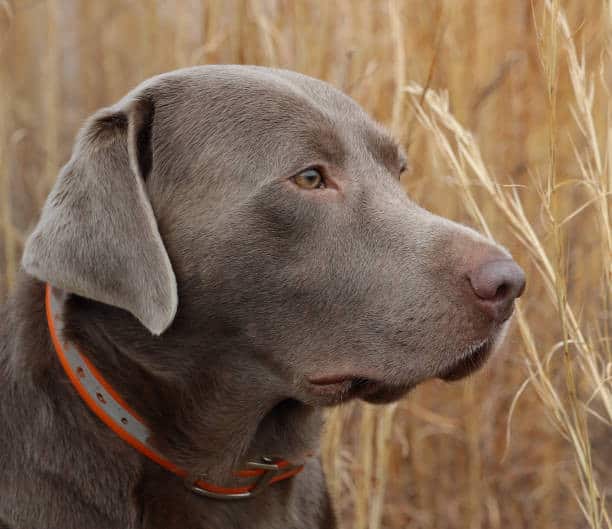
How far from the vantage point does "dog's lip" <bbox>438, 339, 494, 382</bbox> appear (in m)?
2.24

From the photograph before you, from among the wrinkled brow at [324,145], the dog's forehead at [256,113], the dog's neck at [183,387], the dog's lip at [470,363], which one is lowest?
the dog's neck at [183,387]

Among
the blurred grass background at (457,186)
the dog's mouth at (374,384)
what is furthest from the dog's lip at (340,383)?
the blurred grass background at (457,186)

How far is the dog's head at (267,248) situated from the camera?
222 cm

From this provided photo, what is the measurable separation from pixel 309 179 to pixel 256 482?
0.77 meters

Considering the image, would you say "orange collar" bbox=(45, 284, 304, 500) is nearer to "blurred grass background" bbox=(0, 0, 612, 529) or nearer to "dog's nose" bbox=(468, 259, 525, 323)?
"dog's nose" bbox=(468, 259, 525, 323)

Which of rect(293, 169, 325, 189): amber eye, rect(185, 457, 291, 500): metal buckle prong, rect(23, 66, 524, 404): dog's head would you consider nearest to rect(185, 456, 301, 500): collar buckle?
rect(185, 457, 291, 500): metal buckle prong

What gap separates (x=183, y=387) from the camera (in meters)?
2.43

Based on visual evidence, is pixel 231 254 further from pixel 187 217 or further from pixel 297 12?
pixel 297 12

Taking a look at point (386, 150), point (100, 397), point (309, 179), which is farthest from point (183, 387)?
point (386, 150)

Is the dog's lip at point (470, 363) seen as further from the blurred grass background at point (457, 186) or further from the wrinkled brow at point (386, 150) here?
the blurred grass background at point (457, 186)

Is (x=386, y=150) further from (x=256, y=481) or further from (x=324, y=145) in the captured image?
(x=256, y=481)

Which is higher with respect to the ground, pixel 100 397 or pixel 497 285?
pixel 497 285

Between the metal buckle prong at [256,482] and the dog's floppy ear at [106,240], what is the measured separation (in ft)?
1.51

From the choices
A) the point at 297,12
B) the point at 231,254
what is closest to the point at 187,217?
the point at 231,254
